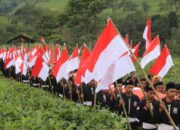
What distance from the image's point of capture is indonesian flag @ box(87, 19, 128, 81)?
26.1 feet

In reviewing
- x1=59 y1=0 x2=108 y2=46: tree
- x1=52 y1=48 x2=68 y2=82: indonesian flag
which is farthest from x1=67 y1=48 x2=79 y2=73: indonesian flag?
x1=59 y1=0 x2=108 y2=46: tree

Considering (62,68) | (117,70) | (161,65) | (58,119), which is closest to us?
(117,70)

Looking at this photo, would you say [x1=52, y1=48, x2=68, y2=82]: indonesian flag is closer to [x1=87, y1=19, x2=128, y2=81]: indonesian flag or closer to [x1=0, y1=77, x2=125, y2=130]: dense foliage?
[x1=0, y1=77, x2=125, y2=130]: dense foliage

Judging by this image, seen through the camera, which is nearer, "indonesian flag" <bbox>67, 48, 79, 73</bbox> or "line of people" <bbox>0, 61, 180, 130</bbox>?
"line of people" <bbox>0, 61, 180, 130</bbox>

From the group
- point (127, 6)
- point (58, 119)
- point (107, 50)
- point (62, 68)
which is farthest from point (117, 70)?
point (127, 6)

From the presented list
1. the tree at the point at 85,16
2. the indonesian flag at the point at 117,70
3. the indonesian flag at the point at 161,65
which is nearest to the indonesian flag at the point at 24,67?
the indonesian flag at the point at 161,65

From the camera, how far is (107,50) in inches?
317

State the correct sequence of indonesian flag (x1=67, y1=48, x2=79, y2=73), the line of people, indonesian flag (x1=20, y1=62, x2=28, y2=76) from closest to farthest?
the line of people → indonesian flag (x1=67, y1=48, x2=79, y2=73) → indonesian flag (x1=20, y1=62, x2=28, y2=76)

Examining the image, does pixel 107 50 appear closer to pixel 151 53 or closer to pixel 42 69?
pixel 151 53

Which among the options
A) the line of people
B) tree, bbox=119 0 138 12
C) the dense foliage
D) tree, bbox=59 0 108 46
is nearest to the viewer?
the dense foliage

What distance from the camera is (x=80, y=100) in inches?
590

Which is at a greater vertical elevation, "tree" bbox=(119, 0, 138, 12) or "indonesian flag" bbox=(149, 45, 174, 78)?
"tree" bbox=(119, 0, 138, 12)

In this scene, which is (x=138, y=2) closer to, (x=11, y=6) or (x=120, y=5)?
(x=120, y=5)

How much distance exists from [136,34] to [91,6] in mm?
17463
